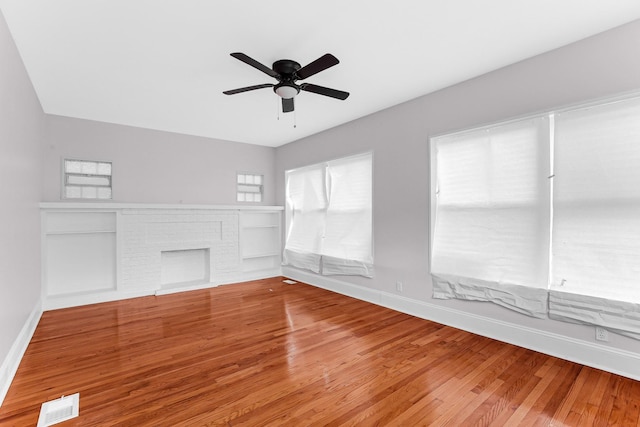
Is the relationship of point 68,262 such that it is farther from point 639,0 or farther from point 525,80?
point 639,0

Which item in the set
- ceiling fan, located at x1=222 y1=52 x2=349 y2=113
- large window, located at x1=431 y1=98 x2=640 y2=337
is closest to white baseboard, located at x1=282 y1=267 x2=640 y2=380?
large window, located at x1=431 y1=98 x2=640 y2=337

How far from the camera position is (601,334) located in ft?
7.82

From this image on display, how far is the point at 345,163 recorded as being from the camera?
4727 mm

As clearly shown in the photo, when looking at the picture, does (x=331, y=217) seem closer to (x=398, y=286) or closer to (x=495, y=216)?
(x=398, y=286)

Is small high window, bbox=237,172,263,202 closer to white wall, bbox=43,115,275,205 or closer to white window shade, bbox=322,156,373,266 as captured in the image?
white wall, bbox=43,115,275,205

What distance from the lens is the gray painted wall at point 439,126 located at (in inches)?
93.9

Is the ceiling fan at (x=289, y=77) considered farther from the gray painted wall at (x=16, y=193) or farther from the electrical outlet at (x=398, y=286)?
the electrical outlet at (x=398, y=286)

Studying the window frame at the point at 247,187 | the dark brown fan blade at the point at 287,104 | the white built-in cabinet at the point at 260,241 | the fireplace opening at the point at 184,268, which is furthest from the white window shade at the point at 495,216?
the fireplace opening at the point at 184,268

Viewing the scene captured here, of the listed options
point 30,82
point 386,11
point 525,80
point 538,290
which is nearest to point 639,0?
point 525,80

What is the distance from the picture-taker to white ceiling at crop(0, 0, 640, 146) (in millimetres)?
2104

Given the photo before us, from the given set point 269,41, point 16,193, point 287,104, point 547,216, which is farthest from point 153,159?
point 547,216

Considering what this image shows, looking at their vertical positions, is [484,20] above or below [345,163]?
above

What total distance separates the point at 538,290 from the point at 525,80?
1.96 metres

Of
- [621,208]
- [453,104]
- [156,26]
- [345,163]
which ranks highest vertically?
[156,26]
